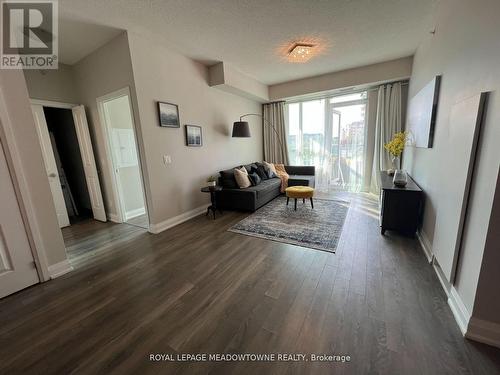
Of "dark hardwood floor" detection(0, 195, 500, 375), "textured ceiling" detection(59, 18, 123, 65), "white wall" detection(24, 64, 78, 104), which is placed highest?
"textured ceiling" detection(59, 18, 123, 65)

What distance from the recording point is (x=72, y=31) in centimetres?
257

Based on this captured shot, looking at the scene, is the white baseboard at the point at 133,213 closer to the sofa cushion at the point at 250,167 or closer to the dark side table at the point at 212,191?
the dark side table at the point at 212,191

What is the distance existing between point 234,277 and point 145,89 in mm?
2825

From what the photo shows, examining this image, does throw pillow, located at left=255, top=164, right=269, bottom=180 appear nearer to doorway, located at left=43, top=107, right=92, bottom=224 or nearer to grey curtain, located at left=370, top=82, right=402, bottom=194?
grey curtain, located at left=370, top=82, right=402, bottom=194

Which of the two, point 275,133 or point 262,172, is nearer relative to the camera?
point 262,172

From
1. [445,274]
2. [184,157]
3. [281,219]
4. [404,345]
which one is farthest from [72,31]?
[445,274]

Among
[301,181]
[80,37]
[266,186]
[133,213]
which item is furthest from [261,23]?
[133,213]

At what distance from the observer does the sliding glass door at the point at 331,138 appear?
16.4 feet

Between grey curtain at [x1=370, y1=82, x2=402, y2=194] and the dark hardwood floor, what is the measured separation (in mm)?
2658

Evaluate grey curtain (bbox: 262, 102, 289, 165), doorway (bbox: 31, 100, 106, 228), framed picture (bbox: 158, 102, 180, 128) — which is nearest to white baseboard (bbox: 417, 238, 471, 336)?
framed picture (bbox: 158, 102, 180, 128)

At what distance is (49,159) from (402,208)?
18.0 ft

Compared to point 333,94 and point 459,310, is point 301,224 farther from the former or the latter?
point 333,94

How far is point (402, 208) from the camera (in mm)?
2617

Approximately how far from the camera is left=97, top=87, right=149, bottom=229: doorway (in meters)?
3.41
